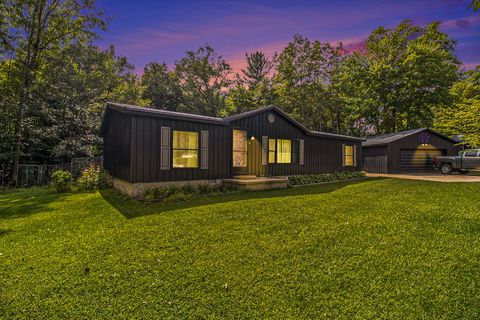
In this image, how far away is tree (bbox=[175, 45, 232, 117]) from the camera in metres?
31.8

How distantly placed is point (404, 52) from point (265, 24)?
26.4 meters

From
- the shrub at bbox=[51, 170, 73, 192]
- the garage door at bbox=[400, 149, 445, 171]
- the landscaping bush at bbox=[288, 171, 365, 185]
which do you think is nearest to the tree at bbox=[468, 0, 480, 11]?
the landscaping bush at bbox=[288, 171, 365, 185]

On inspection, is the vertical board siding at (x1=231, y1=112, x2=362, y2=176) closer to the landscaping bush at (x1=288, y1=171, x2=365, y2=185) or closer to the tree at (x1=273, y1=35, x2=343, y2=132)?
the landscaping bush at (x1=288, y1=171, x2=365, y2=185)

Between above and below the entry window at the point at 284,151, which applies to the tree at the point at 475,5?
above

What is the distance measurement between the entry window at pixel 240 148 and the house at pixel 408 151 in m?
13.2

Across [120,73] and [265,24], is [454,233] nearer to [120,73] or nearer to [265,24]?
[265,24]

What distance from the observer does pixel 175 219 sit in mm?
5836

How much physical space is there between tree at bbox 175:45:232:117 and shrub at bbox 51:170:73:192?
76.0ft

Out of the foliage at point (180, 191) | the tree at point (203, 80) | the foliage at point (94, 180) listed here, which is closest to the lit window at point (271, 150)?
the foliage at point (180, 191)

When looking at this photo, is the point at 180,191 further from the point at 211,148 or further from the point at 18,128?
the point at 18,128

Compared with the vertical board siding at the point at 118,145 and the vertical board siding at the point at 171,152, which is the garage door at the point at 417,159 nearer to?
the vertical board siding at the point at 171,152

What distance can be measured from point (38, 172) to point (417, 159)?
90.6 feet

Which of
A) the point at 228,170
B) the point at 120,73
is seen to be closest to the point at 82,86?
the point at 120,73

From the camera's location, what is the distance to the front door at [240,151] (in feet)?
37.6
